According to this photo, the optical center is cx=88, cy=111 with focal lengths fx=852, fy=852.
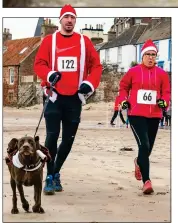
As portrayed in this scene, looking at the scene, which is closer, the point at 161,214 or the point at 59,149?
the point at 161,214

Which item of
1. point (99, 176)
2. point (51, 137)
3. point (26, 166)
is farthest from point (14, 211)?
point (99, 176)

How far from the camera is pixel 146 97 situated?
17.9ft

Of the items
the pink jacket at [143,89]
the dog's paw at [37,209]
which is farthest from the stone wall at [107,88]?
the dog's paw at [37,209]

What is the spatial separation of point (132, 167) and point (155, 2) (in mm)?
1082

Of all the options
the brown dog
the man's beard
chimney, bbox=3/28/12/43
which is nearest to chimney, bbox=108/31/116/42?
the man's beard

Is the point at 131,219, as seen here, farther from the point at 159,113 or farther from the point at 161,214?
the point at 159,113

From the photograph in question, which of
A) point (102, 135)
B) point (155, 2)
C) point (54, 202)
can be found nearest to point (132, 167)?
point (102, 135)

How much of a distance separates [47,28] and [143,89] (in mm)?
725

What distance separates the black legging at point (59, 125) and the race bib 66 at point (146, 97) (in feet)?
1.32

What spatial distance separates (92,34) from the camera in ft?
17.8

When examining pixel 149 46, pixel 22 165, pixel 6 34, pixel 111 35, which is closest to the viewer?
pixel 22 165

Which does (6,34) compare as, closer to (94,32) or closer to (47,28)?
(47,28)

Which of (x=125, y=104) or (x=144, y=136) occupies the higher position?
(x=125, y=104)

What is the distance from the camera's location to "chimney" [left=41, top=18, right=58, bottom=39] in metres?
5.35
